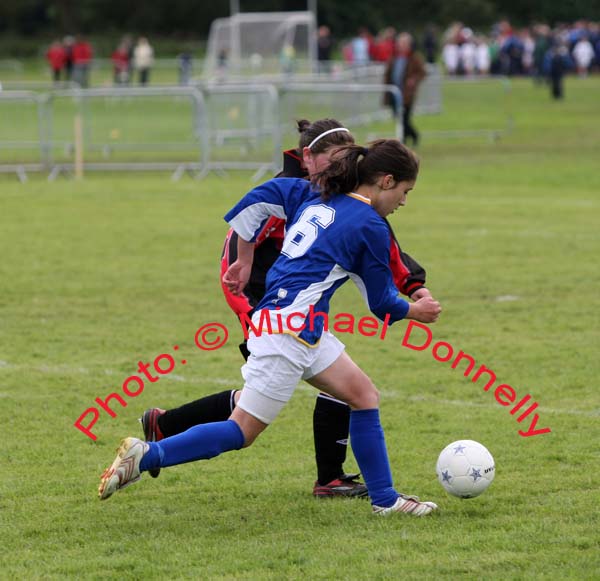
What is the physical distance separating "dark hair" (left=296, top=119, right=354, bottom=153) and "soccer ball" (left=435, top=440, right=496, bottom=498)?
1.46m

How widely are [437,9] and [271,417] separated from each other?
71.0m

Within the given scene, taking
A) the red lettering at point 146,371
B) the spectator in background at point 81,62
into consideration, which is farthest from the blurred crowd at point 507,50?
the red lettering at point 146,371

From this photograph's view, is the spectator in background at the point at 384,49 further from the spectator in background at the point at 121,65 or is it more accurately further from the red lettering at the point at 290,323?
the red lettering at the point at 290,323

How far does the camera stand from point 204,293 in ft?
35.2

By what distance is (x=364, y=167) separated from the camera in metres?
4.81

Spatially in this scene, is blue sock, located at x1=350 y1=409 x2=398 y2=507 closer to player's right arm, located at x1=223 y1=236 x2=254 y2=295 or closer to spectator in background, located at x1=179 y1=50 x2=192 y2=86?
player's right arm, located at x1=223 y1=236 x2=254 y2=295

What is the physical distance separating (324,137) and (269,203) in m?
0.39

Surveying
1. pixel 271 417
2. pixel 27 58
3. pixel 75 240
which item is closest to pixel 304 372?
pixel 271 417

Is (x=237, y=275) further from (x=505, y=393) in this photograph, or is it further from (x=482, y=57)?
(x=482, y=57)

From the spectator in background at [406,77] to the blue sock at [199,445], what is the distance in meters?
18.0

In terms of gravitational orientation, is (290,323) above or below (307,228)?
below

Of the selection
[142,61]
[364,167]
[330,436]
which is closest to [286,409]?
[330,436]

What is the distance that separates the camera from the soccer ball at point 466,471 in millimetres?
5152

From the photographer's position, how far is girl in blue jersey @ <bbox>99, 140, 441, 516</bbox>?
475 cm
